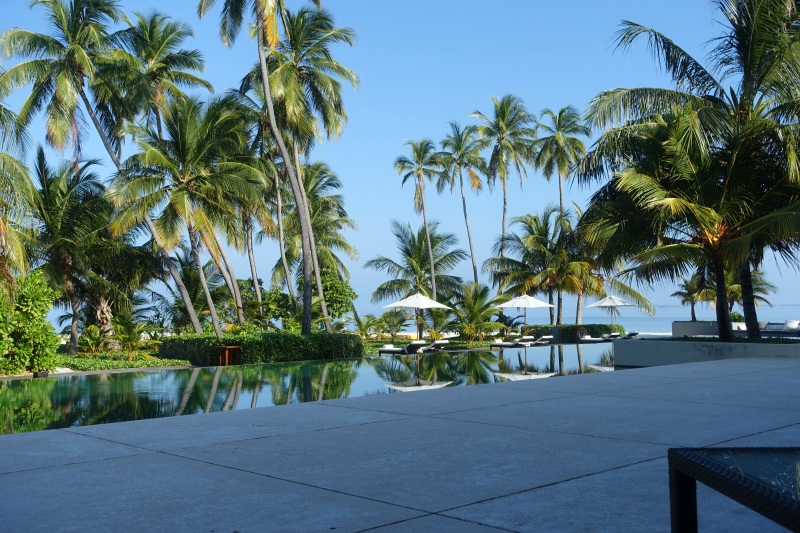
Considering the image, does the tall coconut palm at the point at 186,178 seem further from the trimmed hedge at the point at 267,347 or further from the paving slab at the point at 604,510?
the paving slab at the point at 604,510

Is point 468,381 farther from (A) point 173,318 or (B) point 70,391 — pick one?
(A) point 173,318

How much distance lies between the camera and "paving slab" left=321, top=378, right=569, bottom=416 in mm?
7559

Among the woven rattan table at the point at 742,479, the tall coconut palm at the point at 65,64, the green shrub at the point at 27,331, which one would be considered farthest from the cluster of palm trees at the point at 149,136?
the woven rattan table at the point at 742,479

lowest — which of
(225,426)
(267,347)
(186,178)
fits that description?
(225,426)

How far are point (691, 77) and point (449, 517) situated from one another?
15.1 metres

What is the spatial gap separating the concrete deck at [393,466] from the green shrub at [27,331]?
31.1 feet

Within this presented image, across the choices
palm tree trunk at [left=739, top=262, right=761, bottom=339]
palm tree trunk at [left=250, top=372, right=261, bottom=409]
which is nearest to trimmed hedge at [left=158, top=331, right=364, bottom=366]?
palm tree trunk at [left=250, top=372, right=261, bottom=409]

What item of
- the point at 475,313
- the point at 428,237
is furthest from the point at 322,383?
the point at 428,237

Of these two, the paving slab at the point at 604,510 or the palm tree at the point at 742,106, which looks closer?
the paving slab at the point at 604,510

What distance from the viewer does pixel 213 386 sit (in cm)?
1220

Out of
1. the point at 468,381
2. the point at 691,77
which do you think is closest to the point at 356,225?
the point at 691,77

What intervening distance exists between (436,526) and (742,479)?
66.5 inches

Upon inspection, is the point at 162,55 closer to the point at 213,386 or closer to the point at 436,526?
the point at 213,386

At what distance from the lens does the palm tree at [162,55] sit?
25.5 m
